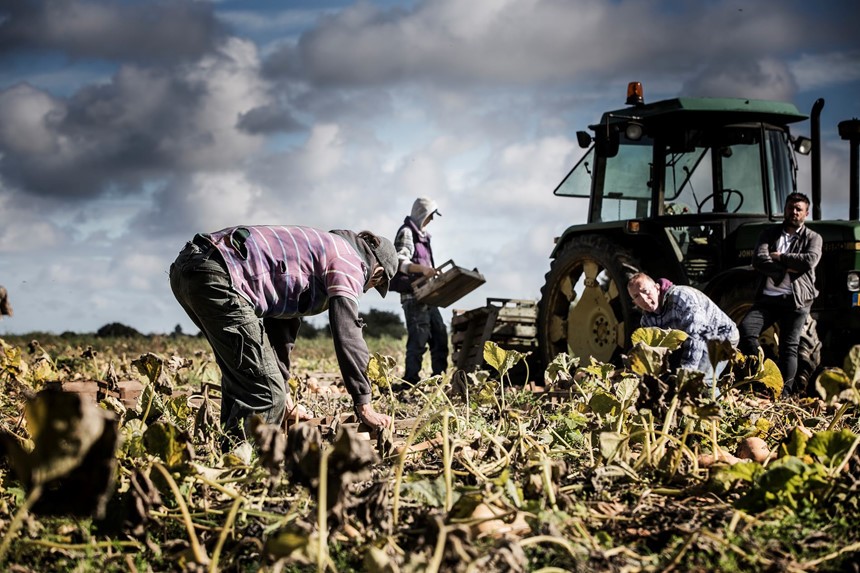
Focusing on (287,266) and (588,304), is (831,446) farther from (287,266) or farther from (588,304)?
(588,304)

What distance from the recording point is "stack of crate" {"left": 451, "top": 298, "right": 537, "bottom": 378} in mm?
10633

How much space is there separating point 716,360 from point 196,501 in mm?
2107

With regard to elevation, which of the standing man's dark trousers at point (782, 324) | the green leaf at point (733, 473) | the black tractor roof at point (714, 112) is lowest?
the green leaf at point (733, 473)

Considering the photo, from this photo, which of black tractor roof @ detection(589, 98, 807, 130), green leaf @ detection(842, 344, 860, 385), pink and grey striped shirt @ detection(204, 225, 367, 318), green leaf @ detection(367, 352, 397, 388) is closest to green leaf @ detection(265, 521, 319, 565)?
green leaf @ detection(842, 344, 860, 385)

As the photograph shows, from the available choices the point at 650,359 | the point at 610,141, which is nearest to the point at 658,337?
the point at 650,359

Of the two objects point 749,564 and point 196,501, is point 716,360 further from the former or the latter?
point 196,501

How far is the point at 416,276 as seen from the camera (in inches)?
389

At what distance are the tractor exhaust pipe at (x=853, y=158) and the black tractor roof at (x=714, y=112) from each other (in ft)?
2.54

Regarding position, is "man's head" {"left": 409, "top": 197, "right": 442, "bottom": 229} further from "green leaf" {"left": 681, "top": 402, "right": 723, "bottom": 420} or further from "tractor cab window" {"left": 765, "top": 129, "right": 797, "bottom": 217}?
"green leaf" {"left": 681, "top": 402, "right": 723, "bottom": 420}

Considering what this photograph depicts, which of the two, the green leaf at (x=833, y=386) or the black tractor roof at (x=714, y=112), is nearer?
the green leaf at (x=833, y=386)

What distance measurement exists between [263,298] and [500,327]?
20.2 ft

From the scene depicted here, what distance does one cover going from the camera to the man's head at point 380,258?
515cm

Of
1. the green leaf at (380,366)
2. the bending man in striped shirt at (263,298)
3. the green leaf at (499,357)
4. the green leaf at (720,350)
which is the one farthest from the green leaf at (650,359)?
the green leaf at (380,366)

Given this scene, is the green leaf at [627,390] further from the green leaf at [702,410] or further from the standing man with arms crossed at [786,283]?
the standing man with arms crossed at [786,283]
